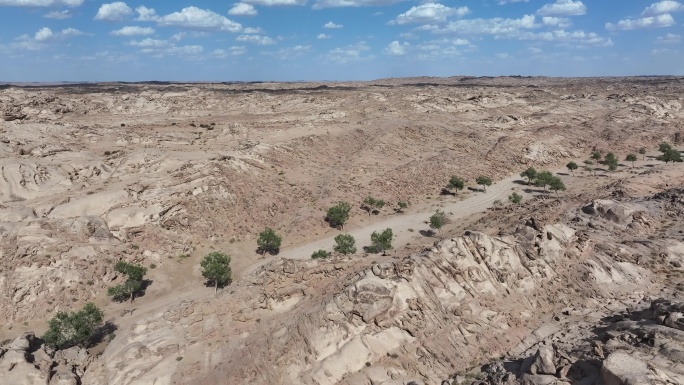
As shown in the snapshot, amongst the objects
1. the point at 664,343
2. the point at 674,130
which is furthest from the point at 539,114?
the point at 664,343

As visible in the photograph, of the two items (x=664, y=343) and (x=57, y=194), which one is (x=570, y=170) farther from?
(x=57, y=194)

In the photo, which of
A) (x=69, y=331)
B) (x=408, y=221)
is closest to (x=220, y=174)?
(x=408, y=221)

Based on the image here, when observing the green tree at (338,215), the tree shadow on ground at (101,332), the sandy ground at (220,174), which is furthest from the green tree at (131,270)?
the green tree at (338,215)

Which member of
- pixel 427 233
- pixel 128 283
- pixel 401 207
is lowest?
pixel 427 233

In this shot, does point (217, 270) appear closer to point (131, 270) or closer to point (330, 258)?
point (131, 270)

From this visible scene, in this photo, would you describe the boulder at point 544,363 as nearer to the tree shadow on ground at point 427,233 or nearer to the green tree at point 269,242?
the tree shadow on ground at point 427,233

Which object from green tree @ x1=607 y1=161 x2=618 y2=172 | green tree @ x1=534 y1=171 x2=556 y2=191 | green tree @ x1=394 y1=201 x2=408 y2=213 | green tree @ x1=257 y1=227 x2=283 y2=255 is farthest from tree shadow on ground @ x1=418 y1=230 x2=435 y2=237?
green tree @ x1=607 y1=161 x2=618 y2=172
